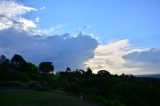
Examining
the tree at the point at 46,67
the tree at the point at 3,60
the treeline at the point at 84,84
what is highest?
the tree at the point at 3,60

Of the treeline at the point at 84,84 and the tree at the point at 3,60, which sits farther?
the tree at the point at 3,60

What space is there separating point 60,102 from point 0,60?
65.3m

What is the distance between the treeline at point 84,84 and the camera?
156 ft

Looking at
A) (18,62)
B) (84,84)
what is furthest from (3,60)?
(84,84)

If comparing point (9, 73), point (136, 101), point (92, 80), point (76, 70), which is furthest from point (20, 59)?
point (136, 101)

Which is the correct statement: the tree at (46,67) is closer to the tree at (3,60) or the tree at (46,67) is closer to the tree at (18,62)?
the tree at (18,62)

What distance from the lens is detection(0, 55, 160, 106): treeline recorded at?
4766 centimetres

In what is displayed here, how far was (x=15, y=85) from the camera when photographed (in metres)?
44.1

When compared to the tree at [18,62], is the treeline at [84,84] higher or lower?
lower

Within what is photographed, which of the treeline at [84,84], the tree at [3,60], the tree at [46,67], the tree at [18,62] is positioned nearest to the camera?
the treeline at [84,84]

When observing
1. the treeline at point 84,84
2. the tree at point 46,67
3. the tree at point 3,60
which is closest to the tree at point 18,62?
the treeline at point 84,84

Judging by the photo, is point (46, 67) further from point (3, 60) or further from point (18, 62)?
point (3, 60)

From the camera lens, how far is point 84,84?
67.1 meters

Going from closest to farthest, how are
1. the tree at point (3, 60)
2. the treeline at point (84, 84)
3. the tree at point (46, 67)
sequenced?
1. the treeline at point (84, 84)
2. the tree at point (3, 60)
3. the tree at point (46, 67)
